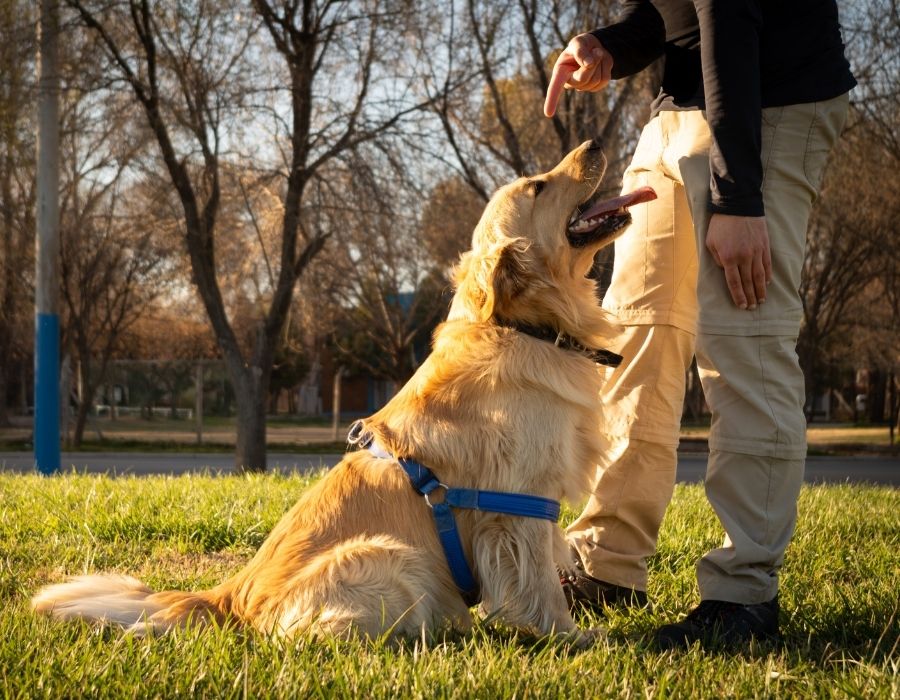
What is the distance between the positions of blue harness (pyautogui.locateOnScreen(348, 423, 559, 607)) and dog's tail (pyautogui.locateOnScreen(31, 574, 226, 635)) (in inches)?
29.4

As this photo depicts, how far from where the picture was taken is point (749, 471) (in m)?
Result: 2.80

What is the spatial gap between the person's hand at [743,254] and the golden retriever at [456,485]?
592 mm

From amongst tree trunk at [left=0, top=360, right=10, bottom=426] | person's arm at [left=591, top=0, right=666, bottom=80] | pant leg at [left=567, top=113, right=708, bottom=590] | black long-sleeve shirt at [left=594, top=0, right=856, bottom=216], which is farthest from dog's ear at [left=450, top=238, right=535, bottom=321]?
tree trunk at [left=0, top=360, right=10, bottom=426]

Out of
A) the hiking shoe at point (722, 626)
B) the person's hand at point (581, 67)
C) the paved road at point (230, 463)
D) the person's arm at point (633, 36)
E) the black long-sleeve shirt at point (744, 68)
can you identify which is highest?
the person's arm at point (633, 36)

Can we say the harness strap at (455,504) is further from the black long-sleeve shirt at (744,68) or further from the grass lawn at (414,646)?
the black long-sleeve shirt at (744,68)

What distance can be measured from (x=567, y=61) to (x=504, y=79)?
35.2 ft

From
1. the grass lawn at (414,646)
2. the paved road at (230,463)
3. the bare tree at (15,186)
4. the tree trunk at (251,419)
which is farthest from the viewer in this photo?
the paved road at (230,463)

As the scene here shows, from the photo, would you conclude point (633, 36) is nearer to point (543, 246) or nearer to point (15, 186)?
point (543, 246)

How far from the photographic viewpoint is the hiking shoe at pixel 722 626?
2.65m

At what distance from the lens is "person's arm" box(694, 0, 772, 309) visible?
269 centimetres

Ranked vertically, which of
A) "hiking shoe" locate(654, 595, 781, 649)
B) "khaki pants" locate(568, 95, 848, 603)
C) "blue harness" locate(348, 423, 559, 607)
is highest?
"khaki pants" locate(568, 95, 848, 603)

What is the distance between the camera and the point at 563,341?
3172 millimetres

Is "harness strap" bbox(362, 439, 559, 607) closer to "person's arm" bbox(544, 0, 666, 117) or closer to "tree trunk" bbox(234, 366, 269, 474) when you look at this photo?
"person's arm" bbox(544, 0, 666, 117)

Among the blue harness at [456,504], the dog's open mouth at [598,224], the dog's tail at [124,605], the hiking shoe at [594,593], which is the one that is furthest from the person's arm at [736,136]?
the dog's tail at [124,605]
